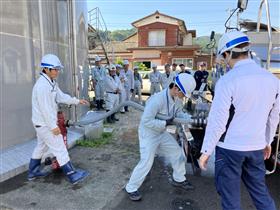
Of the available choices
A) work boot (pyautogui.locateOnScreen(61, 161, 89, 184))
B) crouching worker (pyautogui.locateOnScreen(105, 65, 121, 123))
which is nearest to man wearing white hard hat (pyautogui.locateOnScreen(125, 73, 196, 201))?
work boot (pyautogui.locateOnScreen(61, 161, 89, 184))

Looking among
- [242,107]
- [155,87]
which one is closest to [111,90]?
[155,87]

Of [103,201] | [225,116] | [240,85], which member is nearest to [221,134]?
[225,116]

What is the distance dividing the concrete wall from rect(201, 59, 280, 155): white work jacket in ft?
13.0

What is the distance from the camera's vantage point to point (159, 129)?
3541 millimetres

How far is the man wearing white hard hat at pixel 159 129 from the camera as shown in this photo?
11.4 feet

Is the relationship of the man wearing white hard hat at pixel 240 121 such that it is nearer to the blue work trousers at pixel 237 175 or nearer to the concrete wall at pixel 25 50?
the blue work trousers at pixel 237 175

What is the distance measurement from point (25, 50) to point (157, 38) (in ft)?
92.2

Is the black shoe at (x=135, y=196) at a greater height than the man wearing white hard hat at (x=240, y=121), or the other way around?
the man wearing white hard hat at (x=240, y=121)

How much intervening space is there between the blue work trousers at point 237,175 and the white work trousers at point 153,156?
1.19 meters

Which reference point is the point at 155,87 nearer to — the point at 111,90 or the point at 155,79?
the point at 155,79

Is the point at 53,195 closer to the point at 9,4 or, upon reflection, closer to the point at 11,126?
the point at 11,126

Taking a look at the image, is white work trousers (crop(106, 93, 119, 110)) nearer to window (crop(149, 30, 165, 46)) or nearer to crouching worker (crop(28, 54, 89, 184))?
crouching worker (crop(28, 54, 89, 184))

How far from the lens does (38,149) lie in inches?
167

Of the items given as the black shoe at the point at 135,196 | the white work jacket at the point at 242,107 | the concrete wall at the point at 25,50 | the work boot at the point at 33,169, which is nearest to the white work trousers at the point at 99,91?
the concrete wall at the point at 25,50
